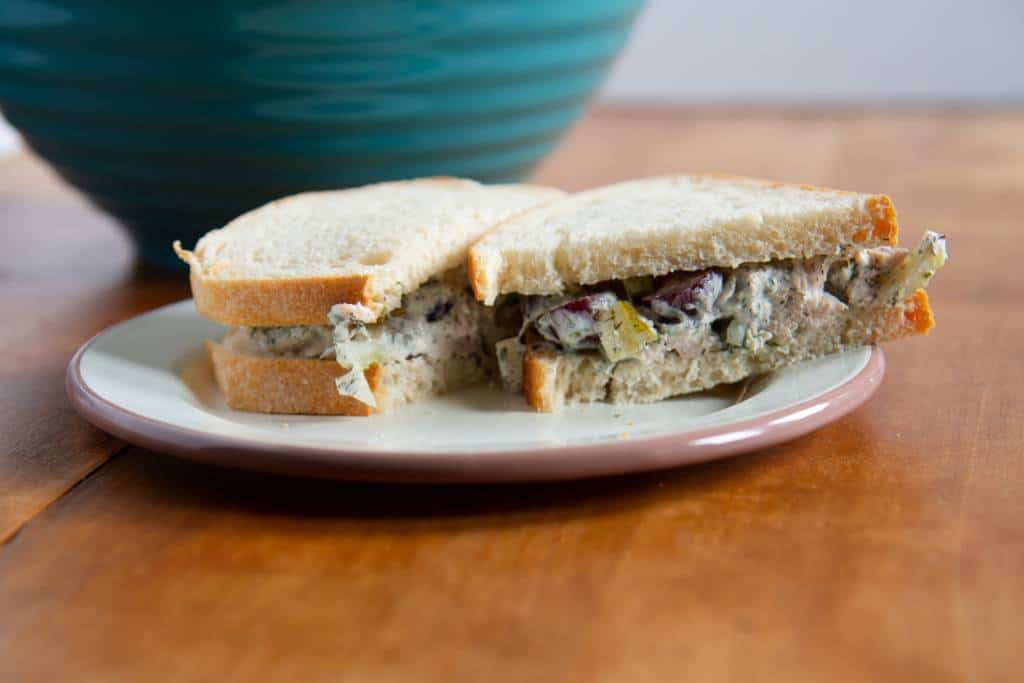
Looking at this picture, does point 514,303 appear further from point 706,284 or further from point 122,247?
point 122,247

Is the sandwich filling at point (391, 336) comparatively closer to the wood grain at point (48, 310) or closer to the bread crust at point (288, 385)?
the bread crust at point (288, 385)

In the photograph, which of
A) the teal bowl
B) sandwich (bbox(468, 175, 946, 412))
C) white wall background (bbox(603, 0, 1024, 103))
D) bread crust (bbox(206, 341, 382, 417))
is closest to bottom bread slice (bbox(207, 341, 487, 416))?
bread crust (bbox(206, 341, 382, 417))

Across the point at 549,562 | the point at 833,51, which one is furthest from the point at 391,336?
the point at 833,51

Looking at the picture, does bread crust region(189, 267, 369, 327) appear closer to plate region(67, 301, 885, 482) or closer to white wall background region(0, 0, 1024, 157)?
plate region(67, 301, 885, 482)

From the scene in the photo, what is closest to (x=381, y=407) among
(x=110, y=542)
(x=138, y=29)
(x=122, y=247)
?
(x=110, y=542)

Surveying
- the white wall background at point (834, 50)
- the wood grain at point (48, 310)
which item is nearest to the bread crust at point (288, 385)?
the wood grain at point (48, 310)

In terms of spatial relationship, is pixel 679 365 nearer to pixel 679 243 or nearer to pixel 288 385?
pixel 679 243
